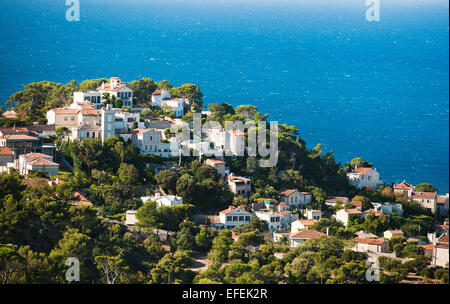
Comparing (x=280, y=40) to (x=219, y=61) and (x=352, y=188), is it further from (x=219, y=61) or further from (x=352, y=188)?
(x=352, y=188)

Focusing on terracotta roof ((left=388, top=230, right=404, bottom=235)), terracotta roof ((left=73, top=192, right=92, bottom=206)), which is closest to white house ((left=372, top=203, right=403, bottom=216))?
terracotta roof ((left=388, top=230, right=404, bottom=235))

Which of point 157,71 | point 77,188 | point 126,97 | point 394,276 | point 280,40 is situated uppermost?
point 280,40

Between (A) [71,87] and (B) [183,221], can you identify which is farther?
(A) [71,87]

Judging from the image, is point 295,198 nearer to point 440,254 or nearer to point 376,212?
point 376,212

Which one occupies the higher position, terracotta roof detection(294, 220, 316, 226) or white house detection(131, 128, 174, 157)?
white house detection(131, 128, 174, 157)

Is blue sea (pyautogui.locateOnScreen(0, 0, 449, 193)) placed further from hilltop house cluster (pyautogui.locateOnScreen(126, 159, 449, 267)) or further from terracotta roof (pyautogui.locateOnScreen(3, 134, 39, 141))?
terracotta roof (pyautogui.locateOnScreen(3, 134, 39, 141))

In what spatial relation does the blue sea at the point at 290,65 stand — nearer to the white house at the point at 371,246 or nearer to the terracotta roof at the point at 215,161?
the terracotta roof at the point at 215,161
